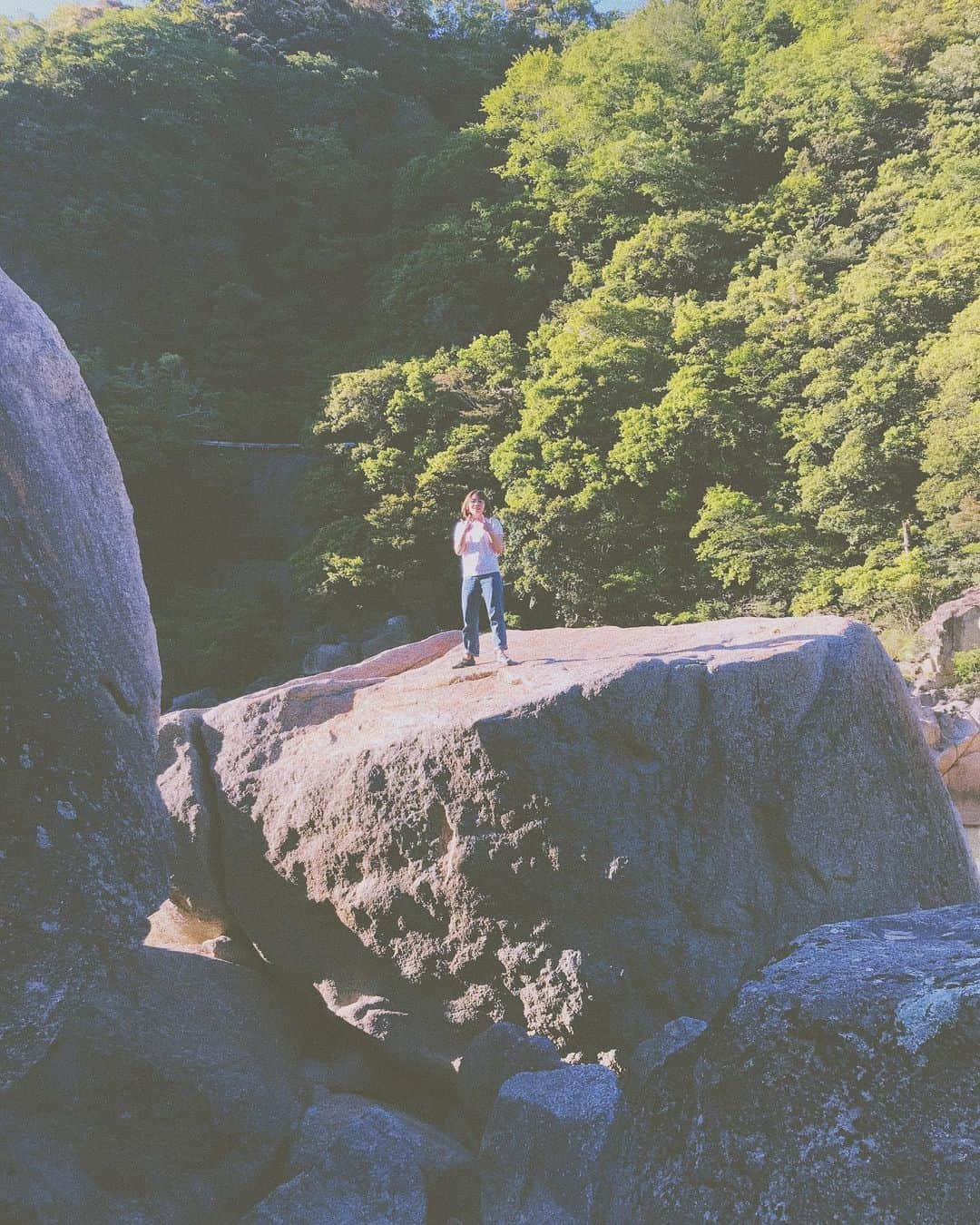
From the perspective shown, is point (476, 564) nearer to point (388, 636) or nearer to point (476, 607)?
point (476, 607)

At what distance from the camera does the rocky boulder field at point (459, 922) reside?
8.29ft

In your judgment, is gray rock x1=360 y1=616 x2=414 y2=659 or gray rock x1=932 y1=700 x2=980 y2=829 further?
gray rock x1=360 y1=616 x2=414 y2=659

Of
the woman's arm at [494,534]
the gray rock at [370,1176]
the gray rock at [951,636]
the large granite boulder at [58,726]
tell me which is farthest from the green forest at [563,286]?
the large granite boulder at [58,726]

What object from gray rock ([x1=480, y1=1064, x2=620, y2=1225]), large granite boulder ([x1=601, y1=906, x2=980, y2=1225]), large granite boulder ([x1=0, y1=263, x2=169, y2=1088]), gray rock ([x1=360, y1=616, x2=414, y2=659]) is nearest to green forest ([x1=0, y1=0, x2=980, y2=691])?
gray rock ([x1=360, y1=616, x2=414, y2=659])

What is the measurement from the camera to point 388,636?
2245 cm

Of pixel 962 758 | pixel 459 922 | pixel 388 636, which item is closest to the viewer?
pixel 459 922

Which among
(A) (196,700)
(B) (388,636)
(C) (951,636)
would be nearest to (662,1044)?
(C) (951,636)

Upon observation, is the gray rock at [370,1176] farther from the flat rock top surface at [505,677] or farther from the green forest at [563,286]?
the green forest at [563,286]

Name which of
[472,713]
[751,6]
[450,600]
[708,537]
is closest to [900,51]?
[751,6]

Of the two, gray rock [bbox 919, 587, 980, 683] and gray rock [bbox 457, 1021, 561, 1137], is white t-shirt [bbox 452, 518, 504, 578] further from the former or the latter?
gray rock [bbox 919, 587, 980, 683]

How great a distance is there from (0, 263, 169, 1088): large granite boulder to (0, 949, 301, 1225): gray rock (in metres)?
0.49

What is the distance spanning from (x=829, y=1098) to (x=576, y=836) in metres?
3.09

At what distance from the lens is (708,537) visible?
20766 mm

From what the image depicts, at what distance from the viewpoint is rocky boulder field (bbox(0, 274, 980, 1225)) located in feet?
8.29
